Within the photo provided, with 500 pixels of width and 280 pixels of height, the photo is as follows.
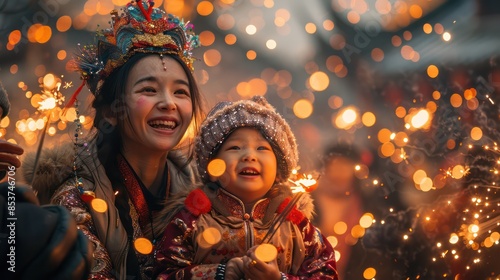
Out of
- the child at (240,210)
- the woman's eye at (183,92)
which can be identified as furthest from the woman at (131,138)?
the child at (240,210)

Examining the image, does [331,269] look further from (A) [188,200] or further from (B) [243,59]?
(B) [243,59]

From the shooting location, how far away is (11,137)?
10.4 ft

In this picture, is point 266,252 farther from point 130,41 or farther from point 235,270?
point 130,41

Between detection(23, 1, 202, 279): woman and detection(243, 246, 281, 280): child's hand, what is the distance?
51 centimetres

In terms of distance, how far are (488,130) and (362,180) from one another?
0.75 m

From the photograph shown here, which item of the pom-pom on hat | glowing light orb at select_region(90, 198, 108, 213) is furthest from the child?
glowing light orb at select_region(90, 198, 108, 213)

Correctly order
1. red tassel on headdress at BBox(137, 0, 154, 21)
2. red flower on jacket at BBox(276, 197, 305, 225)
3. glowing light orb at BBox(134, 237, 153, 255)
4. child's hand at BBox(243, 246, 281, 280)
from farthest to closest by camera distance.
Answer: red tassel on headdress at BBox(137, 0, 154, 21), glowing light orb at BBox(134, 237, 153, 255), red flower on jacket at BBox(276, 197, 305, 225), child's hand at BBox(243, 246, 281, 280)

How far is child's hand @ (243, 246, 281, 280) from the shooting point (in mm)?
1753

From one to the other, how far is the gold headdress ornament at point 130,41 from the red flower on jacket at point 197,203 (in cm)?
68

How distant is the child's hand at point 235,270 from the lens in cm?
180

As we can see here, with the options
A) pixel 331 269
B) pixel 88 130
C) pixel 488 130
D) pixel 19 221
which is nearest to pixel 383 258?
pixel 488 130

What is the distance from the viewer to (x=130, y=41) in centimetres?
239

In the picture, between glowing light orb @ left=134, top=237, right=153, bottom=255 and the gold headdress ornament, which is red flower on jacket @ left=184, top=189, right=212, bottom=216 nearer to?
glowing light orb @ left=134, top=237, right=153, bottom=255

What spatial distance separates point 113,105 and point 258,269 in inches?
40.4
